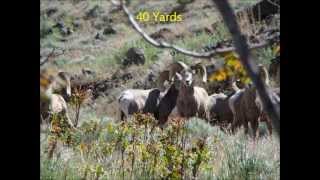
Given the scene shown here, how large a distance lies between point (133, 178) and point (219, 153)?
745 mm

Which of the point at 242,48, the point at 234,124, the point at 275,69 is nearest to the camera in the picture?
the point at 242,48

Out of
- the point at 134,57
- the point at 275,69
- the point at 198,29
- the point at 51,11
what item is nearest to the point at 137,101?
the point at 134,57

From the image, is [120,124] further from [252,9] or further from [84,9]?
[252,9]

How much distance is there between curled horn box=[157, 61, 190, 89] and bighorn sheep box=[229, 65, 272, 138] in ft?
1.77

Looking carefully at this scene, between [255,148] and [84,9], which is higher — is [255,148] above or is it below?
below

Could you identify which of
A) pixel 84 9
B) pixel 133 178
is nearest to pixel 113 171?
pixel 133 178

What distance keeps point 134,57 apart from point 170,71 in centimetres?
35

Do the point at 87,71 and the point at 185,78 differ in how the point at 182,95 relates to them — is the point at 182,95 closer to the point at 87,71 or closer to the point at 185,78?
the point at 185,78

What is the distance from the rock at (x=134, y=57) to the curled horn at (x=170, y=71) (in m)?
0.23

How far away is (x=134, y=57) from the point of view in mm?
6566

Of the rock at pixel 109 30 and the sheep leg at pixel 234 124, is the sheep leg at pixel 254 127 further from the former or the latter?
the rock at pixel 109 30

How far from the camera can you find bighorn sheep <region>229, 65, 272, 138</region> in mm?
6523
